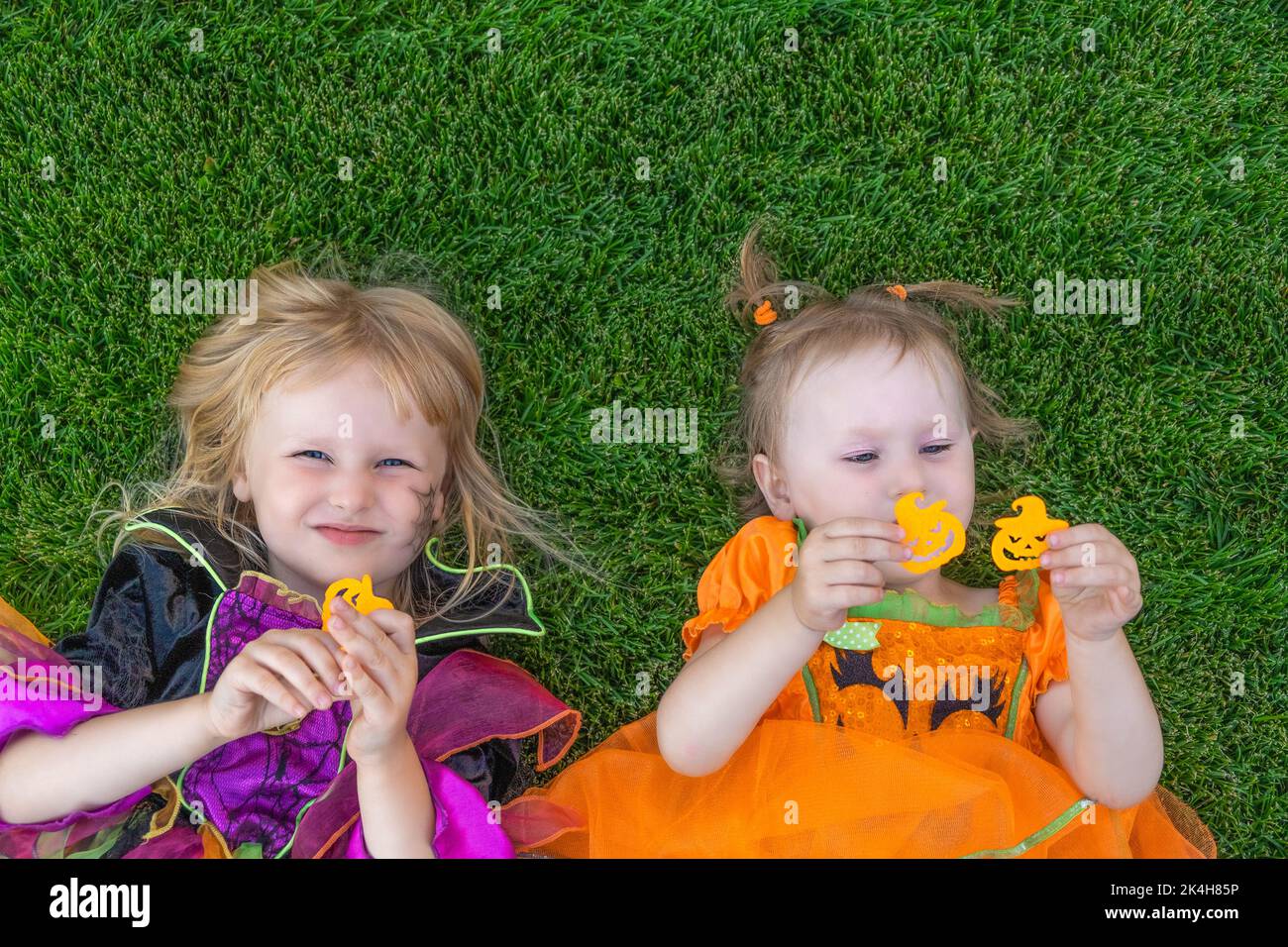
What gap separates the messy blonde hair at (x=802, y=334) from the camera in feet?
7.73

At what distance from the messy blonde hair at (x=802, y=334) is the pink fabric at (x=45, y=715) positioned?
4.61 feet

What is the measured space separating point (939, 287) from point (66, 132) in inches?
79.6

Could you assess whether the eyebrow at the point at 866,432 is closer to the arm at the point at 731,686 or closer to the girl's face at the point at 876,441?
the girl's face at the point at 876,441

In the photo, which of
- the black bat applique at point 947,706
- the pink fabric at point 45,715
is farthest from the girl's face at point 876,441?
the pink fabric at point 45,715

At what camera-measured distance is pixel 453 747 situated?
229 centimetres

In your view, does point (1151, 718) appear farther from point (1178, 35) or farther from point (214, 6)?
point (214, 6)

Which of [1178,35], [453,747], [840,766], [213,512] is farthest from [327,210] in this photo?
[1178,35]

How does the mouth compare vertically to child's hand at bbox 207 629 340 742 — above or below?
above

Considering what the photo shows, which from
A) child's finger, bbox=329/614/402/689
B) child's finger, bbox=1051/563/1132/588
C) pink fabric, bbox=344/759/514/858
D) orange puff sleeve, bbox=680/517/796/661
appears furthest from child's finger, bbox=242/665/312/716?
child's finger, bbox=1051/563/1132/588

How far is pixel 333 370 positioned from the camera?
2.28 m

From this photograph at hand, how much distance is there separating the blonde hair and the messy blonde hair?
0.49 m

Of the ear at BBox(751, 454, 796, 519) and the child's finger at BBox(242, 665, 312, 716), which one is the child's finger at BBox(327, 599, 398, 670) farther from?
the ear at BBox(751, 454, 796, 519)

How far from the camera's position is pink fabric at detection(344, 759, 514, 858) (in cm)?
213

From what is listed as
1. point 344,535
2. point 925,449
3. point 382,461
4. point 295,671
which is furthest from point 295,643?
point 925,449
